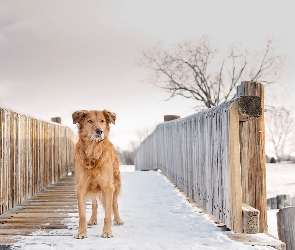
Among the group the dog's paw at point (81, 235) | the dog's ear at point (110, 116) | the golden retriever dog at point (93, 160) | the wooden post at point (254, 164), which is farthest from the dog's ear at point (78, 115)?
the wooden post at point (254, 164)

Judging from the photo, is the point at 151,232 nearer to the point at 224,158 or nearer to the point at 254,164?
the point at 224,158

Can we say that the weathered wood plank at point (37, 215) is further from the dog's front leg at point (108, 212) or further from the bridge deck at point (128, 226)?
the dog's front leg at point (108, 212)

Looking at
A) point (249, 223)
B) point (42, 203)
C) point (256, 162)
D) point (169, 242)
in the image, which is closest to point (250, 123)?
point (256, 162)

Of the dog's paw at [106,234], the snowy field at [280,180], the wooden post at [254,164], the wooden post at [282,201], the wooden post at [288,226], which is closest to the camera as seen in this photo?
the dog's paw at [106,234]

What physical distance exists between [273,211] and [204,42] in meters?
18.2

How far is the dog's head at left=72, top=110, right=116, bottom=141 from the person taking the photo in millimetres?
5074

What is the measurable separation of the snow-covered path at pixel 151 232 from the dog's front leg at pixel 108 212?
10 cm

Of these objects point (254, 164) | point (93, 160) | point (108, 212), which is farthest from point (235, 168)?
point (93, 160)

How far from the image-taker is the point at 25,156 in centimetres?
792

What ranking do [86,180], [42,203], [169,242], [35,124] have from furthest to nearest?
[35,124]
[42,203]
[86,180]
[169,242]

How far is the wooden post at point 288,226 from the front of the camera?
6832mm

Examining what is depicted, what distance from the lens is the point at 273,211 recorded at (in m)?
17.2

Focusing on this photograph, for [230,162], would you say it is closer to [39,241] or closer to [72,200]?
[39,241]

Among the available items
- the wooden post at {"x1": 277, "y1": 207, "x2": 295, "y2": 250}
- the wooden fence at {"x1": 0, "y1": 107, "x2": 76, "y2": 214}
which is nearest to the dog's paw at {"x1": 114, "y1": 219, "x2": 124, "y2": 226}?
the wooden fence at {"x1": 0, "y1": 107, "x2": 76, "y2": 214}
